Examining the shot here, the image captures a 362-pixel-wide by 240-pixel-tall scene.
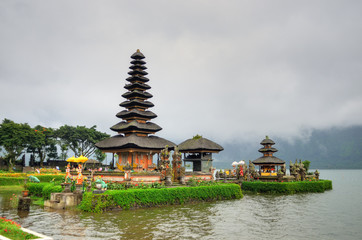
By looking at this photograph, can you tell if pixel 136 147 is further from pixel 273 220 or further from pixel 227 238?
pixel 227 238

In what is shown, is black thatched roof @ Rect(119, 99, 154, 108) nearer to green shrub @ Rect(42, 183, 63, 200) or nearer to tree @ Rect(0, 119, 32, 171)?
green shrub @ Rect(42, 183, 63, 200)

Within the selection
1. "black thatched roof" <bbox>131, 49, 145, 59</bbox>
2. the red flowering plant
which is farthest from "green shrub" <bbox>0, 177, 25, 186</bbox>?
the red flowering plant

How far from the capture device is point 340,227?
19.4 m

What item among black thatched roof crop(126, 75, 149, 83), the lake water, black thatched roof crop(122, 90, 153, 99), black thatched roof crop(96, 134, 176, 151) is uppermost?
black thatched roof crop(126, 75, 149, 83)

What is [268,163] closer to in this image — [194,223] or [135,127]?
[135,127]

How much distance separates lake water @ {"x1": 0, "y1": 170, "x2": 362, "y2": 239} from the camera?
1608 cm

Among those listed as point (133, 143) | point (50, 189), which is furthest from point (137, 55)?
point (50, 189)

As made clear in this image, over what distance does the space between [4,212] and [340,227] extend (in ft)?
79.4

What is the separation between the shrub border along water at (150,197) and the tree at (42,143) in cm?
4328

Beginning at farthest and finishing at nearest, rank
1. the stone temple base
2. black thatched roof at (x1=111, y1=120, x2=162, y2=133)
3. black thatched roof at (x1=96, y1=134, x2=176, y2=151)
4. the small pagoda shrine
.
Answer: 1. the small pagoda shrine
2. black thatched roof at (x1=111, y1=120, x2=162, y2=133)
3. black thatched roof at (x1=96, y1=134, x2=176, y2=151)
4. the stone temple base

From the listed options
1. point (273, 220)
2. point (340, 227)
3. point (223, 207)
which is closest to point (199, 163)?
point (223, 207)

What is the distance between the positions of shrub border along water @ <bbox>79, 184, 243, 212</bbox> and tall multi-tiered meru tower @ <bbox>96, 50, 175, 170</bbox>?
10603 millimetres

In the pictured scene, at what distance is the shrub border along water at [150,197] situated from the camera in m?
21.5

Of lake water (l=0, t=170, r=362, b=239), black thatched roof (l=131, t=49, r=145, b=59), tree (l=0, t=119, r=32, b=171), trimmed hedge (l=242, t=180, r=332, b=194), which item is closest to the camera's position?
lake water (l=0, t=170, r=362, b=239)
